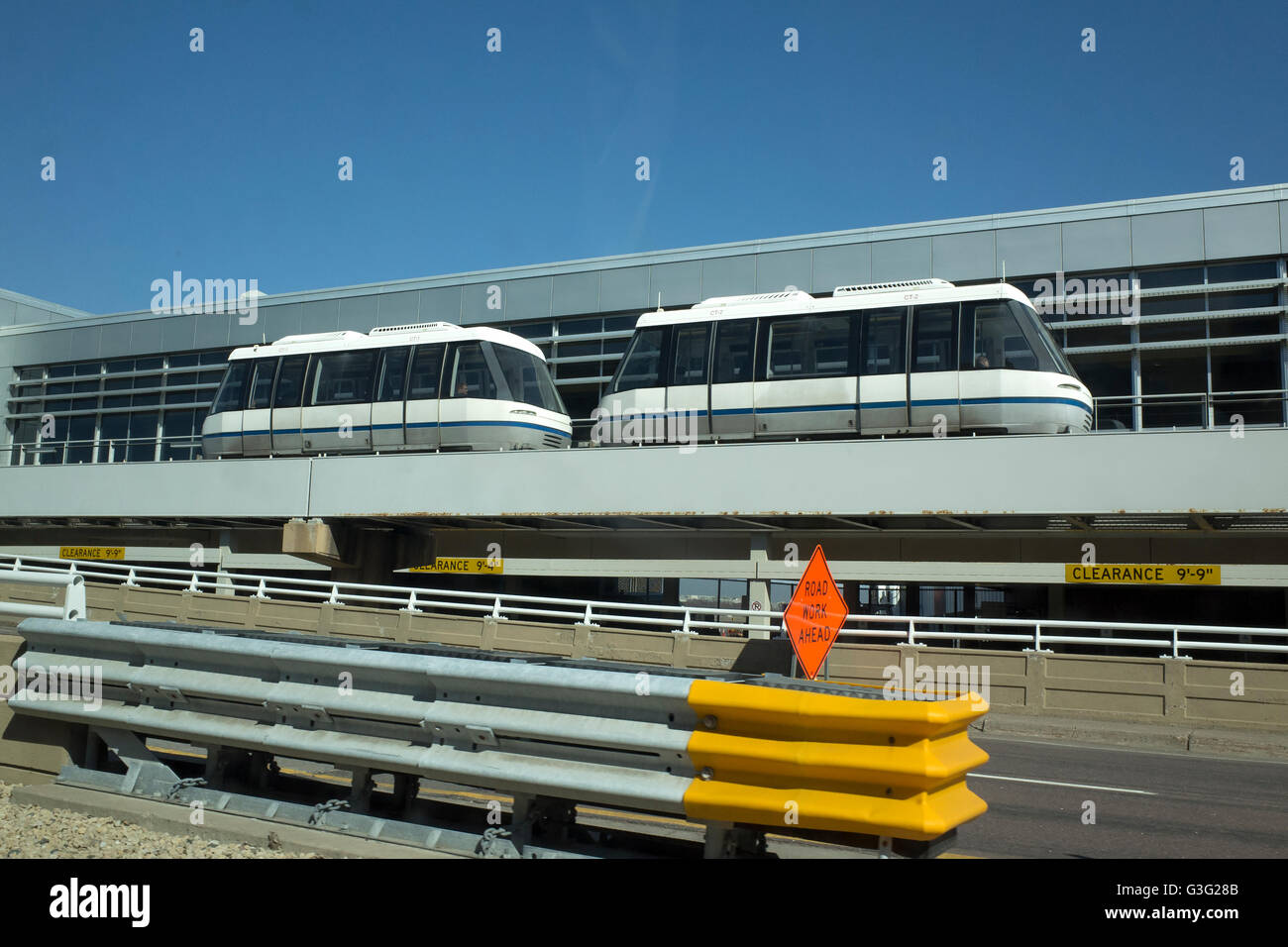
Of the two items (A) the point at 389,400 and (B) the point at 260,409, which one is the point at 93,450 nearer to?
(B) the point at 260,409

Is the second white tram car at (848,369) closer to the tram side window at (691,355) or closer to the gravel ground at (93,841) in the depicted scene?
the tram side window at (691,355)

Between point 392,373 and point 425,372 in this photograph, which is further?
point 392,373

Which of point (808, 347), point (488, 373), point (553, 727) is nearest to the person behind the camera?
point (553, 727)

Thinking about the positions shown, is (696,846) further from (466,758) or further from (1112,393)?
(1112,393)

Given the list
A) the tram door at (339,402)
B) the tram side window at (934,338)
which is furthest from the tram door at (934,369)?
the tram door at (339,402)

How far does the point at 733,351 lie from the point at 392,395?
8.64 meters

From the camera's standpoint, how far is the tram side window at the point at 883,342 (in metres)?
20.5

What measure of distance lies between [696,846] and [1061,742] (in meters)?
10.7

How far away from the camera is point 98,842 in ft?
19.0

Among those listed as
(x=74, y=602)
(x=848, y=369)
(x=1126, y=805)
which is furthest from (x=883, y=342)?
(x=74, y=602)

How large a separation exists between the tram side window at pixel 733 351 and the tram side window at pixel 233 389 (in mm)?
12992

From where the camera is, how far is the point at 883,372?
20.7 metres
